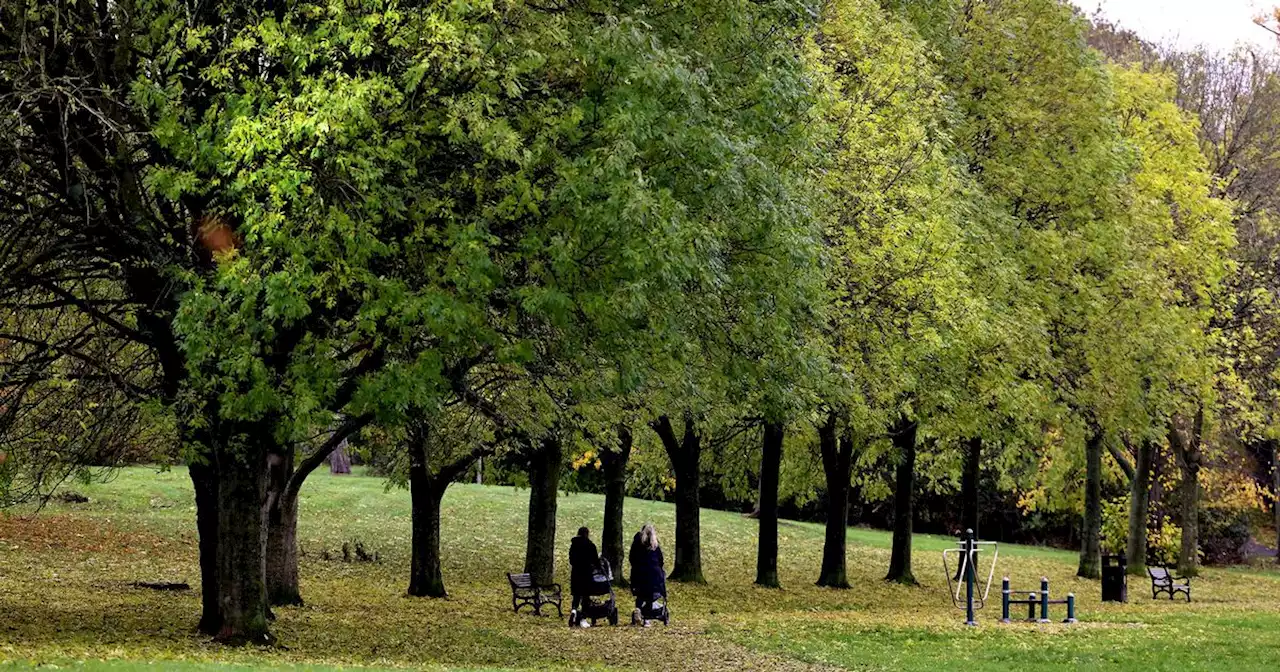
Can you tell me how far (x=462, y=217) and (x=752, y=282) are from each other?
4.68 m

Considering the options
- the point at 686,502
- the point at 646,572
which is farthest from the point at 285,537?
the point at 686,502

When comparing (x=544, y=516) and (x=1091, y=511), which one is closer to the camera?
(x=544, y=516)

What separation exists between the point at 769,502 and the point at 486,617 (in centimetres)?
919

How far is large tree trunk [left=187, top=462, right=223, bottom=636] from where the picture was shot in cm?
1850

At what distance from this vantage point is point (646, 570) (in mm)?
22844

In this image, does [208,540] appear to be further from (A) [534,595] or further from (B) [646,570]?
(A) [534,595]

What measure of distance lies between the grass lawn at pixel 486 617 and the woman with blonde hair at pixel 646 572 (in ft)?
2.23

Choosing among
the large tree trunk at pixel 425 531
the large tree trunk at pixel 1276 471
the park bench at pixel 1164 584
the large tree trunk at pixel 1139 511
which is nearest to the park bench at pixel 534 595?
the large tree trunk at pixel 425 531

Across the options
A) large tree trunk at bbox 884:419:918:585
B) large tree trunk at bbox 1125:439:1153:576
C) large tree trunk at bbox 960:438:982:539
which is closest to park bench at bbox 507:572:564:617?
large tree trunk at bbox 884:419:918:585

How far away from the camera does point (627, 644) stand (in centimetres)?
2070

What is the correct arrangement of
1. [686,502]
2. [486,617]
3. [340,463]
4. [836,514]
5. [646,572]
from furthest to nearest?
1. [340,463]
2. [836,514]
3. [686,502]
4. [486,617]
5. [646,572]

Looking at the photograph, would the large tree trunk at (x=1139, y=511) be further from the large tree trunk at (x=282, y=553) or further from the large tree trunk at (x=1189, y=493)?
the large tree trunk at (x=282, y=553)

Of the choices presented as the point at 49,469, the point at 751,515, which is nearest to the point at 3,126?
the point at 49,469

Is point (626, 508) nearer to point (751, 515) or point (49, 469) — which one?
point (751, 515)
